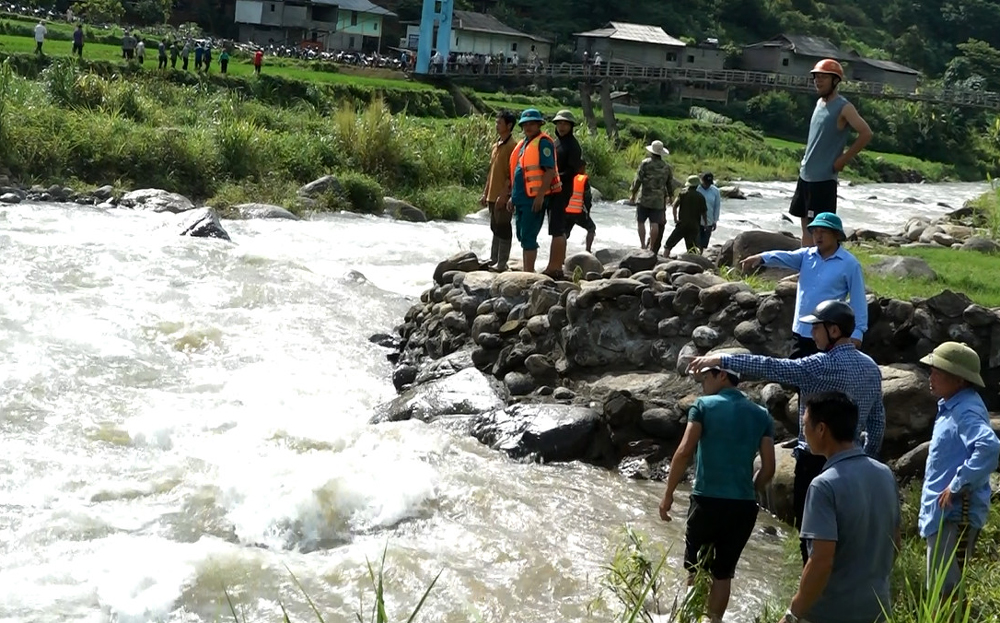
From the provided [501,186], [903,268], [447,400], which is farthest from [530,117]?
[903,268]

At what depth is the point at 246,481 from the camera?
8.56m

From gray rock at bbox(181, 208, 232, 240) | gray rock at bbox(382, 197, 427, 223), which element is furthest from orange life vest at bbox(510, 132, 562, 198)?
gray rock at bbox(382, 197, 427, 223)

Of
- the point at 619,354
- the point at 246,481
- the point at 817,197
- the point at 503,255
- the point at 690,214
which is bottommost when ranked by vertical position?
the point at 246,481

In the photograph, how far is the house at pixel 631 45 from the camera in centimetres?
7231

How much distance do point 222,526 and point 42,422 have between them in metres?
2.60

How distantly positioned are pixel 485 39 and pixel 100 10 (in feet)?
72.2

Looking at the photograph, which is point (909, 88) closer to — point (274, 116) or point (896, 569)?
point (274, 116)

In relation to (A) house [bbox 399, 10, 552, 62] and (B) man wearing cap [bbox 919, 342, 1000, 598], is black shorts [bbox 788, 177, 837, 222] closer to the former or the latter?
(B) man wearing cap [bbox 919, 342, 1000, 598]

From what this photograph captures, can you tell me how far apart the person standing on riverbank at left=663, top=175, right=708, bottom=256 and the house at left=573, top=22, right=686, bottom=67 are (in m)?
57.6

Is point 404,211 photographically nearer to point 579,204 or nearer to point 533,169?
point 579,204

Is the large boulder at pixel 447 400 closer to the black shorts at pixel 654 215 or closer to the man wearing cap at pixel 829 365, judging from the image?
the man wearing cap at pixel 829 365

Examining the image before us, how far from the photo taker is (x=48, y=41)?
42.8 m

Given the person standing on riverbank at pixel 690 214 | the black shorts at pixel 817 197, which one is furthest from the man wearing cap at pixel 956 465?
the person standing on riverbank at pixel 690 214

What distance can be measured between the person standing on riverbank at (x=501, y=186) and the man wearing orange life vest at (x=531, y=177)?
0.65 ft
